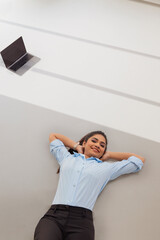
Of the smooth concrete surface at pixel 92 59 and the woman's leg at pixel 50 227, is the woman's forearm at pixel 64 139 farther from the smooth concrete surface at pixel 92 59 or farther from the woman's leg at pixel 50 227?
the woman's leg at pixel 50 227

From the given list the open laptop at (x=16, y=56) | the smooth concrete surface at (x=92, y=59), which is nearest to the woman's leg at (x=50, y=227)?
the smooth concrete surface at (x=92, y=59)

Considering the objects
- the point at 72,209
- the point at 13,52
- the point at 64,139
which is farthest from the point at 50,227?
the point at 13,52

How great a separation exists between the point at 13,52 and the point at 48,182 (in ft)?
4.49

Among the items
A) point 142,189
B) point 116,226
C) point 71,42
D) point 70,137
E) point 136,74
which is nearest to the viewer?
point 116,226

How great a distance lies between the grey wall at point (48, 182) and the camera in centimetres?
192

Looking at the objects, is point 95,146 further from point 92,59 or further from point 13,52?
point 13,52

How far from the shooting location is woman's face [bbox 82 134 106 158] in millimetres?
2053

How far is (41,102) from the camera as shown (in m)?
2.56

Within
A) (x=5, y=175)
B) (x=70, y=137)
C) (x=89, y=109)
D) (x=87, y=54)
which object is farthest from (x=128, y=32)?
(x=5, y=175)

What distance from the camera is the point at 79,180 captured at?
A: 1.91 m

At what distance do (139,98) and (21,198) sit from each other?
134 cm

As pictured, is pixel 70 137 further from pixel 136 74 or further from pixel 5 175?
pixel 136 74

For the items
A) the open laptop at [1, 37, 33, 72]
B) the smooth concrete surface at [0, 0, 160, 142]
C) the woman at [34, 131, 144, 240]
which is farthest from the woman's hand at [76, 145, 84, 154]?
the open laptop at [1, 37, 33, 72]

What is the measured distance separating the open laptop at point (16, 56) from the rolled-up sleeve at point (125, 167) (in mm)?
1412
